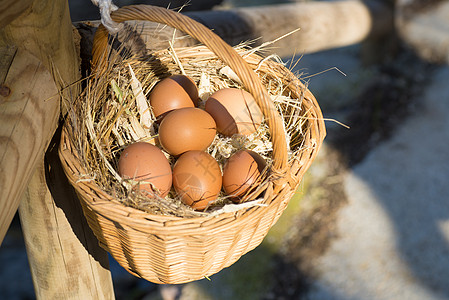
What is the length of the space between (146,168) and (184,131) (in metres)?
0.15

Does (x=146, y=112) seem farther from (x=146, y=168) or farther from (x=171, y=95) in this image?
(x=146, y=168)

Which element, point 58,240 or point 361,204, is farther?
point 361,204

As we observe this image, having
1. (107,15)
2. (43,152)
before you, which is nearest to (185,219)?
(43,152)

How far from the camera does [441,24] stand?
394 cm

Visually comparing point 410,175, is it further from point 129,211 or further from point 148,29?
point 129,211

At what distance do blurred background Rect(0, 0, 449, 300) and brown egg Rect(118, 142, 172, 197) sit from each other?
0.68 m

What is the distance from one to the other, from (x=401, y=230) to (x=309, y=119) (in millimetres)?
1659

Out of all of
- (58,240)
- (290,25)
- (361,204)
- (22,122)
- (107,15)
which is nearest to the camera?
(22,122)

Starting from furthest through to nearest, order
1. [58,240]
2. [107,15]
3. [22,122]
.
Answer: [58,240], [107,15], [22,122]

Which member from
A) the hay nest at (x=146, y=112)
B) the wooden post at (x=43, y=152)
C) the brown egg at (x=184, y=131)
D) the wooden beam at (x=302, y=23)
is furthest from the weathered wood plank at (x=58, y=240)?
the wooden beam at (x=302, y=23)

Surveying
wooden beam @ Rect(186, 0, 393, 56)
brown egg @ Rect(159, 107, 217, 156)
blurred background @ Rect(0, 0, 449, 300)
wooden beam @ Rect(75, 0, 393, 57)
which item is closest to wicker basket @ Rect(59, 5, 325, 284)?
brown egg @ Rect(159, 107, 217, 156)

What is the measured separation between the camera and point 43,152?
891 millimetres

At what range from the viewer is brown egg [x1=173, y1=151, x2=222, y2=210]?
1.05 meters

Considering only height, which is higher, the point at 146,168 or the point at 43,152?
the point at 43,152
